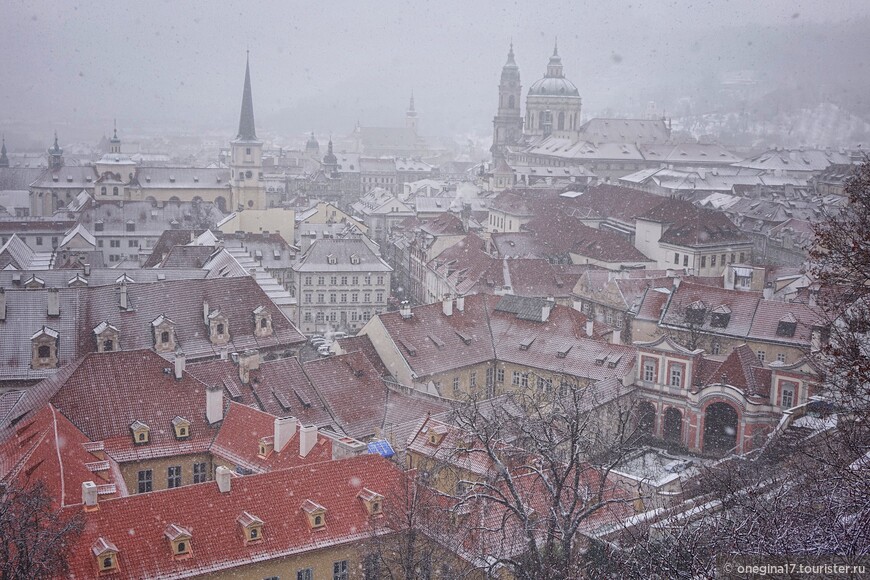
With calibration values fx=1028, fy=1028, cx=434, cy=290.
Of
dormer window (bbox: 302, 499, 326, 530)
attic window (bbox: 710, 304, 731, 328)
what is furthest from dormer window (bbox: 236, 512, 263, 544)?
attic window (bbox: 710, 304, 731, 328)

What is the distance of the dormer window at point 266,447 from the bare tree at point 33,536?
768cm

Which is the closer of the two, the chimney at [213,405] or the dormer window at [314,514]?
the dormer window at [314,514]

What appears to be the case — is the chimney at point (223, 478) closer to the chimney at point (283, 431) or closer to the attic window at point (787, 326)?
the chimney at point (283, 431)

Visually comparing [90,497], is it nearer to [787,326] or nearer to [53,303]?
[53,303]

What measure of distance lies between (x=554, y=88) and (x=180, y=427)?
123m

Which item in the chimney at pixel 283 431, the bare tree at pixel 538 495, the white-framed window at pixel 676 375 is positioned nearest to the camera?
the bare tree at pixel 538 495

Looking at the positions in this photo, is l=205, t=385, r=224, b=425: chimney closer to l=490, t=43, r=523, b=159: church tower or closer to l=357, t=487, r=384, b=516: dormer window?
l=357, t=487, r=384, b=516: dormer window

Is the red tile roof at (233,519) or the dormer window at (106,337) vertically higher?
the dormer window at (106,337)

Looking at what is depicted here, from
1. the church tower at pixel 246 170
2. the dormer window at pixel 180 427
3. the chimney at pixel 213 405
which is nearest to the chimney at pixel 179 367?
the chimney at pixel 213 405

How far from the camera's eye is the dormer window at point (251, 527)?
2405 centimetres

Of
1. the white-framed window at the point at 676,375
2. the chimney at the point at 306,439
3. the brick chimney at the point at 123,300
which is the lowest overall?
the white-framed window at the point at 676,375

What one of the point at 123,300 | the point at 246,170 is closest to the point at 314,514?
the point at 123,300

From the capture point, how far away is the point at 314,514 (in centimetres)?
2491

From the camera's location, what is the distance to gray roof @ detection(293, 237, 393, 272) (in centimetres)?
6412
